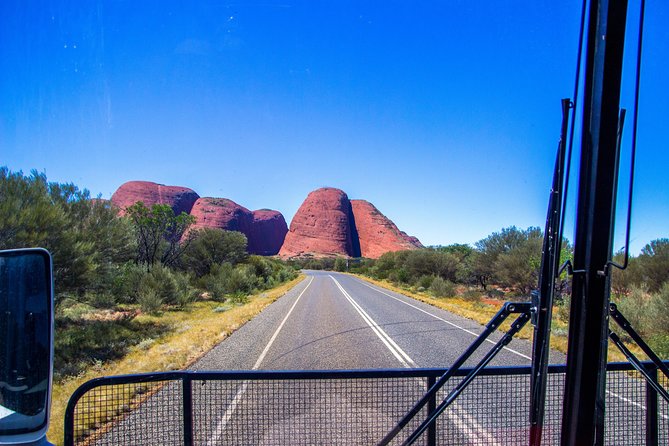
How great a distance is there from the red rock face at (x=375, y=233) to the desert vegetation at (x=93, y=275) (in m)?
124

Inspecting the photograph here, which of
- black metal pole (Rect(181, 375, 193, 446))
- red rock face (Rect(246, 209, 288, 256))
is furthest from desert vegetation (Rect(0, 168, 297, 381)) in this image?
red rock face (Rect(246, 209, 288, 256))

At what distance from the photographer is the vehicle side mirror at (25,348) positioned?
175cm

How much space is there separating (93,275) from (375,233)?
5926 inches

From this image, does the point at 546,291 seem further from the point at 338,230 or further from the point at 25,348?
the point at 338,230

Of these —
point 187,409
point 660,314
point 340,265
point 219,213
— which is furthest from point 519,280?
point 340,265

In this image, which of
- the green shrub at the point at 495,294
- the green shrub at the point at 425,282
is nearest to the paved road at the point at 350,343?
the green shrub at the point at 495,294

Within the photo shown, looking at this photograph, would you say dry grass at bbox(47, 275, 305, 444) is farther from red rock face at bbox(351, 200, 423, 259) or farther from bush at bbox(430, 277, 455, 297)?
red rock face at bbox(351, 200, 423, 259)

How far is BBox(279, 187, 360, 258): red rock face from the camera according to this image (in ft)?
539

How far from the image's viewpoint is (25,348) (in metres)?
1.79

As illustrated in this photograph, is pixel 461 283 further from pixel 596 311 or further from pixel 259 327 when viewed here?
pixel 596 311

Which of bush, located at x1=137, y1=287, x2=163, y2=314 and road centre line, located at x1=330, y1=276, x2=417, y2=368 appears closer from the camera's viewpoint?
road centre line, located at x1=330, y1=276, x2=417, y2=368

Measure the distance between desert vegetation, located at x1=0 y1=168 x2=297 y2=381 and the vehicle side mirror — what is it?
9535 millimetres

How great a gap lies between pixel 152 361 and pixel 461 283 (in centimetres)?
4050

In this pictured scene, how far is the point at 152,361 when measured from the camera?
10125mm
